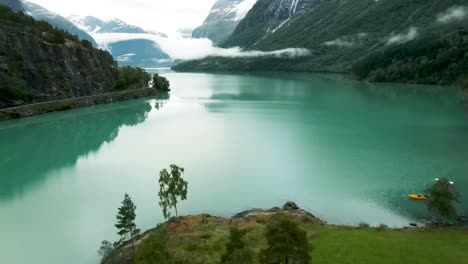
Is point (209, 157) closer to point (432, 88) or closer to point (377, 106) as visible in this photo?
point (377, 106)

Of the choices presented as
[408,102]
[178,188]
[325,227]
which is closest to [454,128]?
[408,102]

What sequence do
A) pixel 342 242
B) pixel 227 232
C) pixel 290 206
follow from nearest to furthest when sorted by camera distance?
pixel 342 242, pixel 227 232, pixel 290 206

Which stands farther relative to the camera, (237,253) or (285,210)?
(285,210)

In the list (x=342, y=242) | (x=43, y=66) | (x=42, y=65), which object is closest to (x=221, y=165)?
(x=342, y=242)

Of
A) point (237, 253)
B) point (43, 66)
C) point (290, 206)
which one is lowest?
point (290, 206)

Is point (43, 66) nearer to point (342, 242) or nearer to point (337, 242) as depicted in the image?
point (337, 242)

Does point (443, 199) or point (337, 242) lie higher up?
point (443, 199)

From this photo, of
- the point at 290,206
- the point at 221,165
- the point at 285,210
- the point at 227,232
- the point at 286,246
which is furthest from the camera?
the point at 221,165
